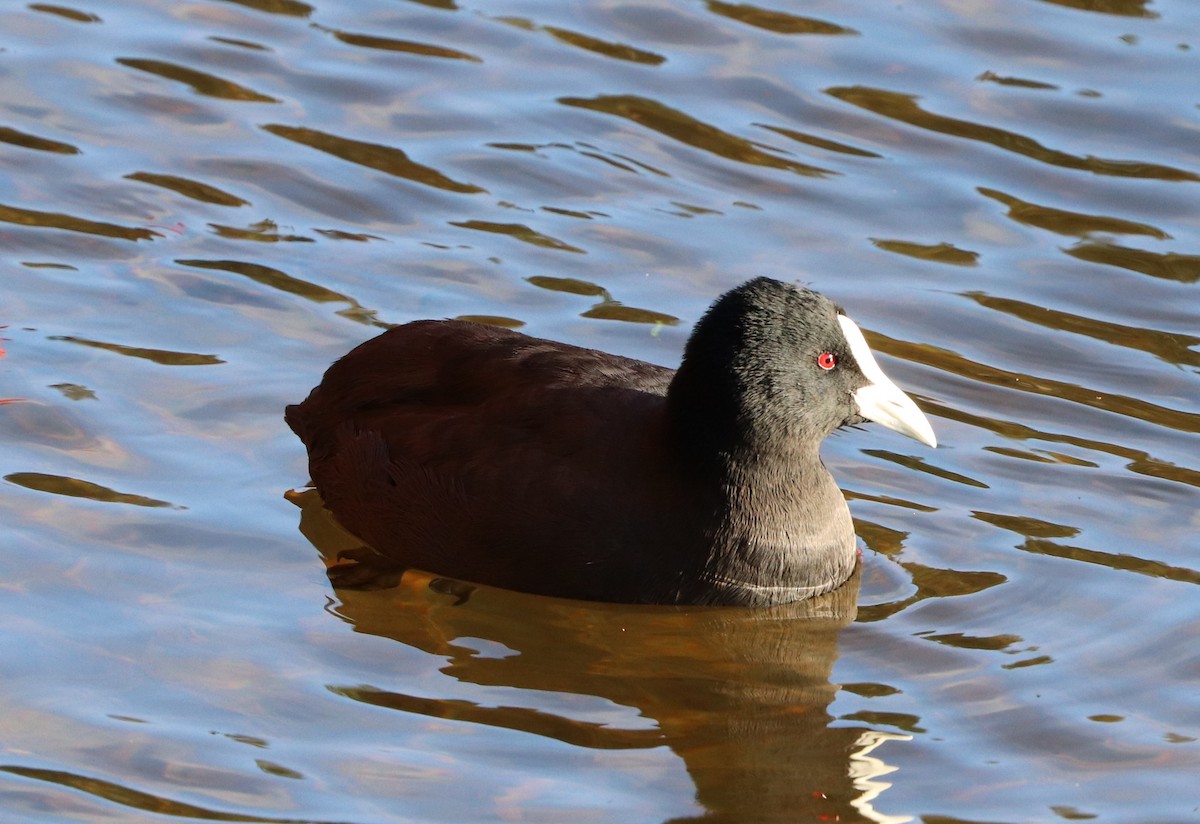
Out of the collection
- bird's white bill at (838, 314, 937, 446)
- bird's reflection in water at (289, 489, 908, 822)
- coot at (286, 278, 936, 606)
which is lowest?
bird's reflection in water at (289, 489, 908, 822)

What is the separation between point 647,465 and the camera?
236 inches

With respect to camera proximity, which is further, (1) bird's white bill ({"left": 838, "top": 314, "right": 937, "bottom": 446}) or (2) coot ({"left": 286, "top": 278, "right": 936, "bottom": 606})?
(1) bird's white bill ({"left": 838, "top": 314, "right": 937, "bottom": 446})

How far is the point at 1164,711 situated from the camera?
5566 mm

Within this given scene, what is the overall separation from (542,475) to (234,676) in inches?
43.7

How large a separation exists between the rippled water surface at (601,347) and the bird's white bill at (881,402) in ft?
1.50

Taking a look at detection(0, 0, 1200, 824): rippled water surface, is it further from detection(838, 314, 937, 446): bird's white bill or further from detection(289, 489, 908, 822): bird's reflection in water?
detection(838, 314, 937, 446): bird's white bill

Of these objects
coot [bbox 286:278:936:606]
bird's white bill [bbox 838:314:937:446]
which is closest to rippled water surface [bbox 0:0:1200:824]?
coot [bbox 286:278:936:606]

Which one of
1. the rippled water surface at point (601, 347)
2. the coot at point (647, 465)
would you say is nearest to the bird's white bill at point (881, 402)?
the coot at point (647, 465)

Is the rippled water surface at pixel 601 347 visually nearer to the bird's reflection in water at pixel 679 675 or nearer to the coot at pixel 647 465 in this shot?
the bird's reflection in water at pixel 679 675

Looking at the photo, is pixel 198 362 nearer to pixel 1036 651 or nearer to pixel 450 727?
pixel 450 727

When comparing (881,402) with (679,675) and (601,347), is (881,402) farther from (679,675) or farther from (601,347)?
(601,347)

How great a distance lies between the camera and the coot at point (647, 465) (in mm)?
5934

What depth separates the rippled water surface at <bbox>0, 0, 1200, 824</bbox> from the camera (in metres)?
5.27

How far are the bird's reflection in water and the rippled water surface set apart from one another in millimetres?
17
